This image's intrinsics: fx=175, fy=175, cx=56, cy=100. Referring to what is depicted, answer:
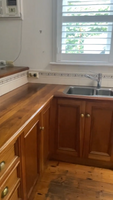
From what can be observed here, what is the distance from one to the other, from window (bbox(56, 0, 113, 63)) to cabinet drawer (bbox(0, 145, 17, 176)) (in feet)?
4.95

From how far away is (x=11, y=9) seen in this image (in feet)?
7.00

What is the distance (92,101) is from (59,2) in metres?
1.24

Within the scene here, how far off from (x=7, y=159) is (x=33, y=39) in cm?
167

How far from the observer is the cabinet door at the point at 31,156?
4.09ft

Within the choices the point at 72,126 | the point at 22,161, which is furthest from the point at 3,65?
the point at 22,161

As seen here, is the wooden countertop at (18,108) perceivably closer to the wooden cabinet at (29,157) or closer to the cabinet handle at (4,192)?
the wooden cabinet at (29,157)

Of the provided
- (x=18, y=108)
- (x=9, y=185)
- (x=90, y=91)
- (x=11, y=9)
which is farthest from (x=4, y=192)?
(x=11, y=9)

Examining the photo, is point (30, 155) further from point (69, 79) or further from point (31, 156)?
point (69, 79)

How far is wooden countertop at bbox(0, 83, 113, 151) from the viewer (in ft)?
3.28

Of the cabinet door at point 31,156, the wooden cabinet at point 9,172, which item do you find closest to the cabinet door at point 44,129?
the cabinet door at point 31,156

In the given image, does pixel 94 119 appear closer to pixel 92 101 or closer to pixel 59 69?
pixel 92 101

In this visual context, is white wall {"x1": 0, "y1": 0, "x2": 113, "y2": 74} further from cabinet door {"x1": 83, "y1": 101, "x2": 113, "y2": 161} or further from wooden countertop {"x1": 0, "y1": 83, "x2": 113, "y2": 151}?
cabinet door {"x1": 83, "y1": 101, "x2": 113, "y2": 161}

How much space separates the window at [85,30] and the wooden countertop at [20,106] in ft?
1.63

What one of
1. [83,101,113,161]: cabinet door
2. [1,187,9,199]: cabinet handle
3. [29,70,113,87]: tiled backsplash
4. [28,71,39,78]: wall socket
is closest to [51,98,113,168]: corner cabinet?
[83,101,113,161]: cabinet door
